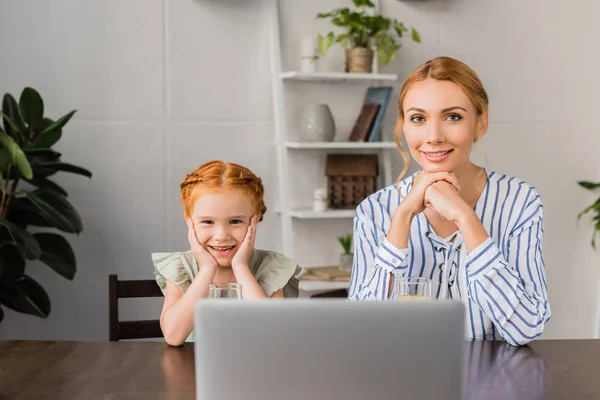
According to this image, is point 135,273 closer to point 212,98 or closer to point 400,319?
point 212,98

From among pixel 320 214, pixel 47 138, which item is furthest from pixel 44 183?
pixel 320 214

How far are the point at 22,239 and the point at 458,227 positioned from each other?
1804 mm

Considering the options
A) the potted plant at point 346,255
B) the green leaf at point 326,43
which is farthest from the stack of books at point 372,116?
the potted plant at point 346,255

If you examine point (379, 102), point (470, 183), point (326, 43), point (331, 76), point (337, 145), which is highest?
point (326, 43)

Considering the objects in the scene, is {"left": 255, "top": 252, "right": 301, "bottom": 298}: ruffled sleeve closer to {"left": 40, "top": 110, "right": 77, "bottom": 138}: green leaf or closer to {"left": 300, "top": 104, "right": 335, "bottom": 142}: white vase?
{"left": 40, "top": 110, "right": 77, "bottom": 138}: green leaf

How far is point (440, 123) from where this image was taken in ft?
6.45

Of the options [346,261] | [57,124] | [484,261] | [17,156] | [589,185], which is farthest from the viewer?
[589,185]

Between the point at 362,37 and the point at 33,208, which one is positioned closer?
the point at 33,208

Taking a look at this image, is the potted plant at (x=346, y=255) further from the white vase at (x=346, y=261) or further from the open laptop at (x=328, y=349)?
the open laptop at (x=328, y=349)

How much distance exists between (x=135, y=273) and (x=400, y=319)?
2942 mm

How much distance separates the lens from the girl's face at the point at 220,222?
6.48 feet

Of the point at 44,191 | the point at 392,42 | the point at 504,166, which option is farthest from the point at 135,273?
the point at 504,166

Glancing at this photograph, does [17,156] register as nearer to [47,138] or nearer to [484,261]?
[47,138]

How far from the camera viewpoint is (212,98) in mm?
3873
